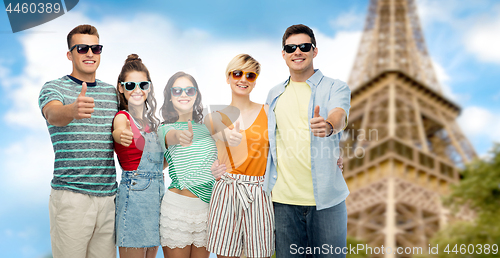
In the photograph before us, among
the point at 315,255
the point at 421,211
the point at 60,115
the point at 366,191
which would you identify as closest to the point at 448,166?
the point at 421,211

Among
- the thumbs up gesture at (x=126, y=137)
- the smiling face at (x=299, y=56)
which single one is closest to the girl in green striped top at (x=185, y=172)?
the thumbs up gesture at (x=126, y=137)

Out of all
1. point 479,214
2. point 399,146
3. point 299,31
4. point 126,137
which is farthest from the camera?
point 399,146

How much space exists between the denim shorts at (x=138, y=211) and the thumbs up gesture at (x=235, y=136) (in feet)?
2.20

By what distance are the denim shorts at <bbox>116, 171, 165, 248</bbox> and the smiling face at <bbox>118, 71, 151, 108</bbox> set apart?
19.8 inches

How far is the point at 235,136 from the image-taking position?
2.41 meters

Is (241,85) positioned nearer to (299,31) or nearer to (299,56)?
(299,56)

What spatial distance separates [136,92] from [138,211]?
0.83 m

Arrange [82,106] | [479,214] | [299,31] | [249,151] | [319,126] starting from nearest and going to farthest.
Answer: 1. [319,126]
2. [82,106]
3. [249,151]
4. [299,31]
5. [479,214]

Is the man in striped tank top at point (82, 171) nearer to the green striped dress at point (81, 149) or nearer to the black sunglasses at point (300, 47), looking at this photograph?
the green striped dress at point (81, 149)

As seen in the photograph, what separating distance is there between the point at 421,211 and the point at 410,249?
155 centimetres

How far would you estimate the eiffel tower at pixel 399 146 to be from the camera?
14.8 meters

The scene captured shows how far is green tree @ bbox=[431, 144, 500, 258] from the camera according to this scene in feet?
31.2

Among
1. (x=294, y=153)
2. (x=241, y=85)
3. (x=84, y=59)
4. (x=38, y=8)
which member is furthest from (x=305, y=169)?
(x=38, y=8)

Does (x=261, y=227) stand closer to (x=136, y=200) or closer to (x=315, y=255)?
(x=315, y=255)
